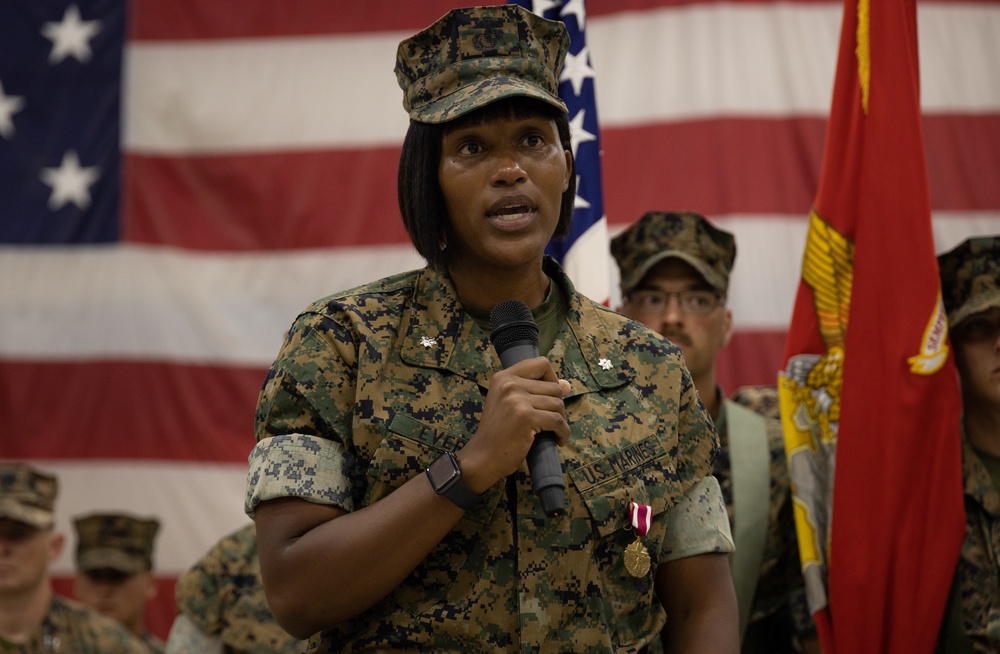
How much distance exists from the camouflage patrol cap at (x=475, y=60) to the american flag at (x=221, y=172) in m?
3.73

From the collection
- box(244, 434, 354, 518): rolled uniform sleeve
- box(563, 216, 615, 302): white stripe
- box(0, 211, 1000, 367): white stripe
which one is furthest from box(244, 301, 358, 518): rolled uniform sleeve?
box(0, 211, 1000, 367): white stripe

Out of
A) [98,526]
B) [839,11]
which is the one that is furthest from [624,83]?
[98,526]

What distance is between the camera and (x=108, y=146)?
630 cm

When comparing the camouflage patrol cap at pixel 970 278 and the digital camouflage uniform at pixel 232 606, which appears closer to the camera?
the camouflage patrol cap at pixel 970 278

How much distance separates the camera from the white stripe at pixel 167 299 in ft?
20.2

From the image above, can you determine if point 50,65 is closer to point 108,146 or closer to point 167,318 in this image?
point 108,146

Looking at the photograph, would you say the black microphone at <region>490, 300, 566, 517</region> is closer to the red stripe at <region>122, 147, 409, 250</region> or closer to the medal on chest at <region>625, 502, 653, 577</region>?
the medal on chest at <region>625, 502, 653, 577</region>

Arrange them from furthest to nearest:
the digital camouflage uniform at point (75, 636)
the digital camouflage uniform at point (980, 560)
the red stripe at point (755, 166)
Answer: the red stripe at point (755, 166) → the digital camouflage uniform at point (75, 636) → the digital camouflage uniform at point (980, 560)

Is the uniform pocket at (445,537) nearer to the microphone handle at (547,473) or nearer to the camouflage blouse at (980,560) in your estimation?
the microphone handle at (547,473)

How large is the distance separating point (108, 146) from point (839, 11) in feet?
11.9

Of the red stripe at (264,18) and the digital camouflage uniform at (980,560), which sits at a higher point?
the red stripe at (264,18)

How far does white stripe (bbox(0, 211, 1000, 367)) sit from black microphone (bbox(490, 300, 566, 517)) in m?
4.20

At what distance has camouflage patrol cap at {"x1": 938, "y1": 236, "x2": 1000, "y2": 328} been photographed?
3.35 m

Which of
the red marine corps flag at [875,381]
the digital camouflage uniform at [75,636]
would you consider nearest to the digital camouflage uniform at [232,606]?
the digital camouflage uniform at [75,636]
